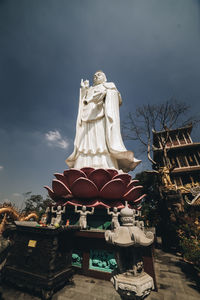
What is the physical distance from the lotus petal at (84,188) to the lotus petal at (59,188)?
22cm

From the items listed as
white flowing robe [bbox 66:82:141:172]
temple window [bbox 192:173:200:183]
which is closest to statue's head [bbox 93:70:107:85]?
white flowing robe [bbox 66:82:141:172]

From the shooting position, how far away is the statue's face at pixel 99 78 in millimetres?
7143

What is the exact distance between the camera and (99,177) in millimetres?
3963

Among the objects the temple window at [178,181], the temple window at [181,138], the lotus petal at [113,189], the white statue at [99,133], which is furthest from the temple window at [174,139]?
the lotus petal at [113,189]

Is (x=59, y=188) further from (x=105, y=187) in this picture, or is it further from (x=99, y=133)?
(x=99, y=133)

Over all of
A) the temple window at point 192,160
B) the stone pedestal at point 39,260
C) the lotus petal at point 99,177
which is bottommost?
the stone pedestal at point 39,260

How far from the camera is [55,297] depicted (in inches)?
102

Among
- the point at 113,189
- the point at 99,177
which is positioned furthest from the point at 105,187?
the point at 99,177

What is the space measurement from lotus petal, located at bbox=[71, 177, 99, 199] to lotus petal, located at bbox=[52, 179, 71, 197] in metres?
0.22

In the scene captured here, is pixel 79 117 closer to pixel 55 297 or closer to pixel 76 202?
pixel 76 202

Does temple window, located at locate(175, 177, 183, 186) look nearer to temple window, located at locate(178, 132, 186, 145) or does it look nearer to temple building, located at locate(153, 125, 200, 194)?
temple building, located at locate(153, 125, 200, 194)

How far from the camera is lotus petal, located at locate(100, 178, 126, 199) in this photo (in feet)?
12.4

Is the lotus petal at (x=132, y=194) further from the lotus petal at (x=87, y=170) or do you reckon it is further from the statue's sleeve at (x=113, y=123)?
the statue's sleeve at (x=113, y=123)

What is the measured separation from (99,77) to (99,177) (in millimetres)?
5439
